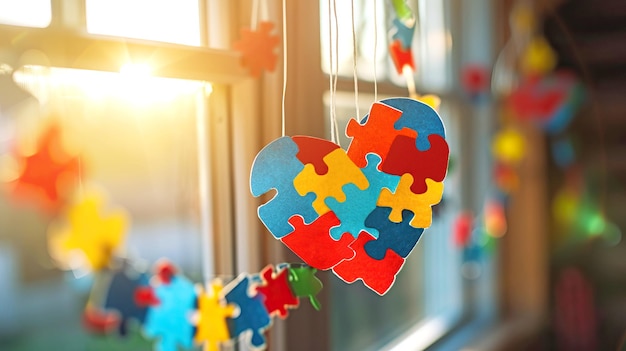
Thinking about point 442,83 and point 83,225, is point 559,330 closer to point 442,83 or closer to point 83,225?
point 442,83

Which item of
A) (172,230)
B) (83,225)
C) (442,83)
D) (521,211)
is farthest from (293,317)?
(521,211)

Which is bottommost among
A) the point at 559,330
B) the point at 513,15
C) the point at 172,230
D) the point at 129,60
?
the point at 559,330

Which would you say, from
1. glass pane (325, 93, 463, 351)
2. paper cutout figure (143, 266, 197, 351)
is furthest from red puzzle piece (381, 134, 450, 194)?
glass pane (325, 93, 463, 351)

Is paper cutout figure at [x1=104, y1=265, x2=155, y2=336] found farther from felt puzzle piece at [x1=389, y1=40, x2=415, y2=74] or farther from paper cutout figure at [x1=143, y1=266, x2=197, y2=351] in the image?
felt puzzle piece at [x1=389, y1=40, x2=415, y2=74]

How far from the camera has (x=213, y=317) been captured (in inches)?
29.8

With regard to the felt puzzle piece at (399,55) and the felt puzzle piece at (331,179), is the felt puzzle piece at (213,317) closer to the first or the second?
Answer: the felt puzzle piece at (331,179)

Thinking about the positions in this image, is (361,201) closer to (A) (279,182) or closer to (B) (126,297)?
(A) (279,182)

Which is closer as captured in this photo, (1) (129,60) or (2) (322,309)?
(1) (129,60)

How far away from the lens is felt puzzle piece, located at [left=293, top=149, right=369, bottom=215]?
580mm

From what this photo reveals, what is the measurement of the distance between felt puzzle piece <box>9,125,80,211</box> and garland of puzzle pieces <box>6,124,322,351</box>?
0.01m

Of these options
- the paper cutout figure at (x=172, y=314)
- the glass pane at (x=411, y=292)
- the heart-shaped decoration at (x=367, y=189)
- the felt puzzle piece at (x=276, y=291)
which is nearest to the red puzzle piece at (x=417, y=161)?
the heart-shaped decoration at (x=367, y=189)

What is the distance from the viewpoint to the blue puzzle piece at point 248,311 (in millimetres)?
737

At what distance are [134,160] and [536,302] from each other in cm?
143

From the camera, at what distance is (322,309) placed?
1015 millimetres
